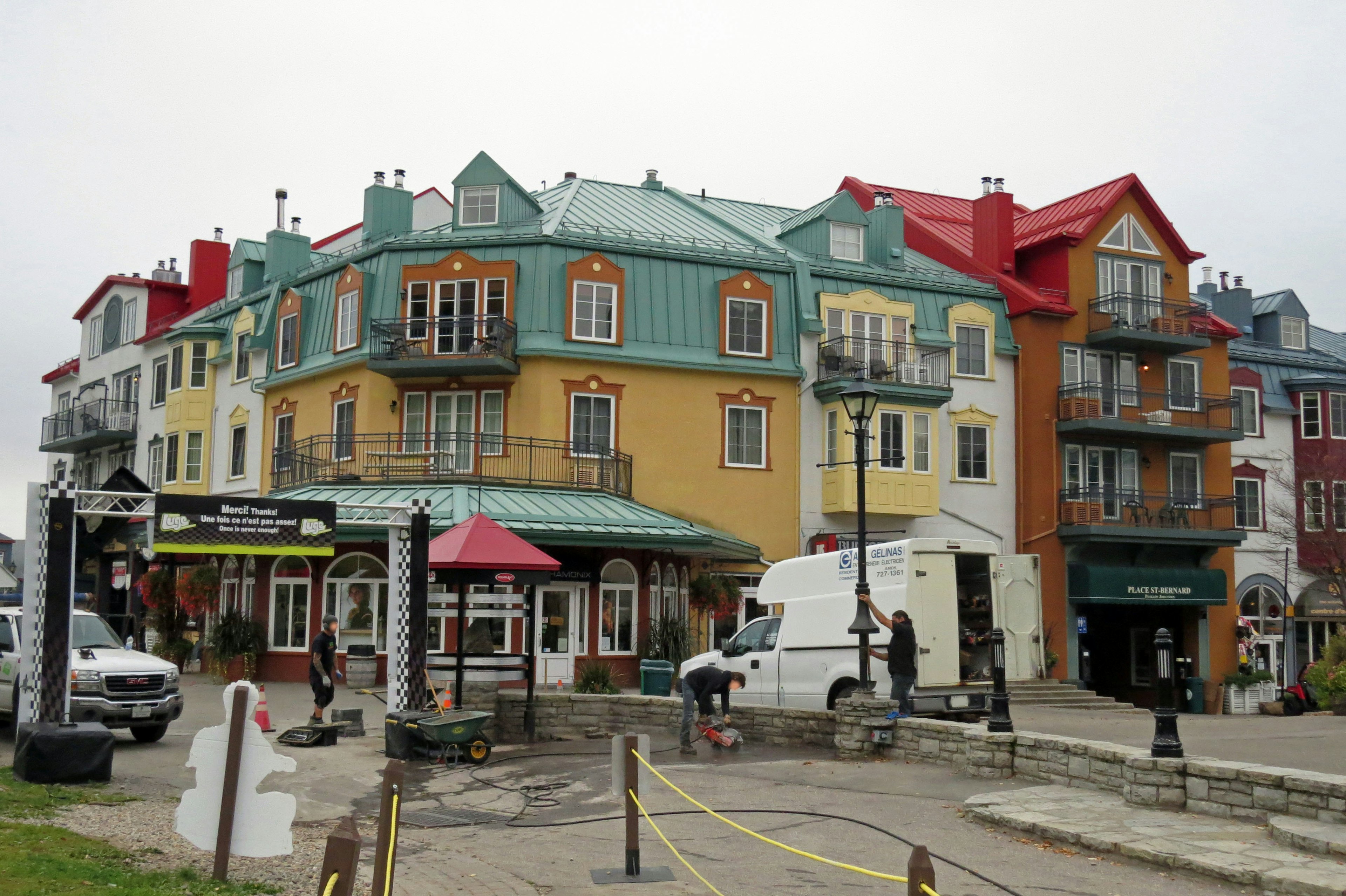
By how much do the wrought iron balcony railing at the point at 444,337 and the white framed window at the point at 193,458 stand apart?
37.9 ft

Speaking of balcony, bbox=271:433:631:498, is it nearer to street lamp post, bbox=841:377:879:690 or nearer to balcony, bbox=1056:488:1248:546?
balcony, bbox=1056:488:1248:546

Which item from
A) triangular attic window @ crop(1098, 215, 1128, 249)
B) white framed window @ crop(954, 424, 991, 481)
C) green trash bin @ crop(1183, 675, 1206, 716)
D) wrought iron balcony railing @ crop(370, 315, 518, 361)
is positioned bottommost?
green trash bin @ crop(1183, 675, 1206, 716)

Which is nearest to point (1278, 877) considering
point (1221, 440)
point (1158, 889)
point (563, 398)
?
point (1158, 889)

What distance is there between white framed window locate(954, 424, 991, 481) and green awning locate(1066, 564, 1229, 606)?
350 centimetres

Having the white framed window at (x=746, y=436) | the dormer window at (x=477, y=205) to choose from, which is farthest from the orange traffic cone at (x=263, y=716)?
the dormer window at (x=477, y=205)

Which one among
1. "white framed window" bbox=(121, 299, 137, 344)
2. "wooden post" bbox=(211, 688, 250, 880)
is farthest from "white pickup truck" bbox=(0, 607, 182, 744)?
"white framed window" bbox=(121, 299, 137, 344)

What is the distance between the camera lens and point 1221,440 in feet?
122

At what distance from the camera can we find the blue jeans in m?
16.2

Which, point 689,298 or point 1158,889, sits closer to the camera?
point 1158,889

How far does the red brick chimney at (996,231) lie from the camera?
121ft

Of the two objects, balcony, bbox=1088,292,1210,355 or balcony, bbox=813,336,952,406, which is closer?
balcony, bbox=813,336,952,406

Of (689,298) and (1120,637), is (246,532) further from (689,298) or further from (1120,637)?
(1120,637)

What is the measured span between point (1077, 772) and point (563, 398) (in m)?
19.6

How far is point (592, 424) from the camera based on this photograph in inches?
1216
